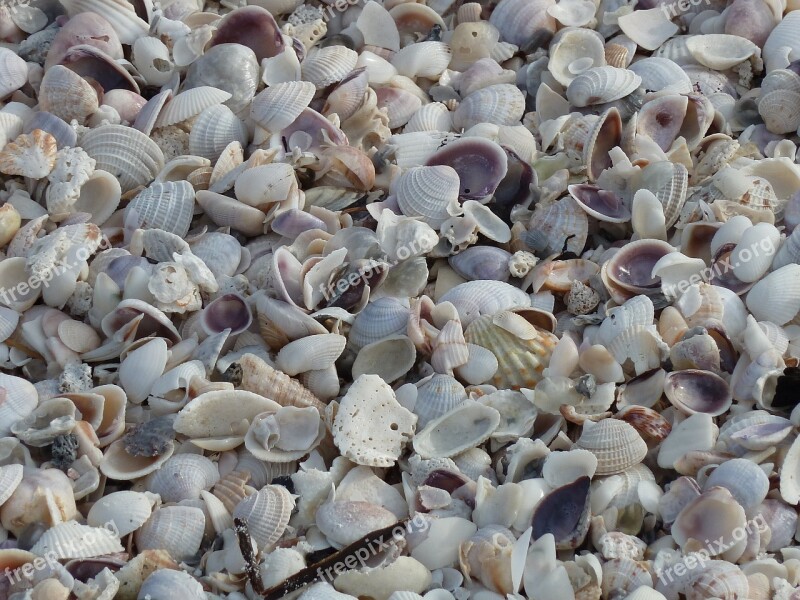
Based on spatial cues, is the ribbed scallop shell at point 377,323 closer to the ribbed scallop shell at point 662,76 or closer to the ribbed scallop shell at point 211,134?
the ribbed scallop shell at point 211,134

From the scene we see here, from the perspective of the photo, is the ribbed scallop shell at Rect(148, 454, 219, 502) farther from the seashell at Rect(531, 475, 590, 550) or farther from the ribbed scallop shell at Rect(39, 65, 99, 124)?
the ribbed scallop shell at Rect(39, 65, 99, 124)

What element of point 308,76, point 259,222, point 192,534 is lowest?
point 192,534

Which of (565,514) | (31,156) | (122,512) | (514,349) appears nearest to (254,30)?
(31,156)

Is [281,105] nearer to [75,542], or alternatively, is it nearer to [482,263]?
[482,263]

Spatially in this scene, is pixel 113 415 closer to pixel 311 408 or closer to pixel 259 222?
pixel 311 408

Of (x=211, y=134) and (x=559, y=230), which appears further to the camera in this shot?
(x=211, y=134)

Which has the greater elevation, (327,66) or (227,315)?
(327,66)

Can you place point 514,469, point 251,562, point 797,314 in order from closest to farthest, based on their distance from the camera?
point 251,562 → point 514,469 → point 797,314

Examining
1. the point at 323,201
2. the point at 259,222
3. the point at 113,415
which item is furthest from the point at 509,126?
the point at 113,415
